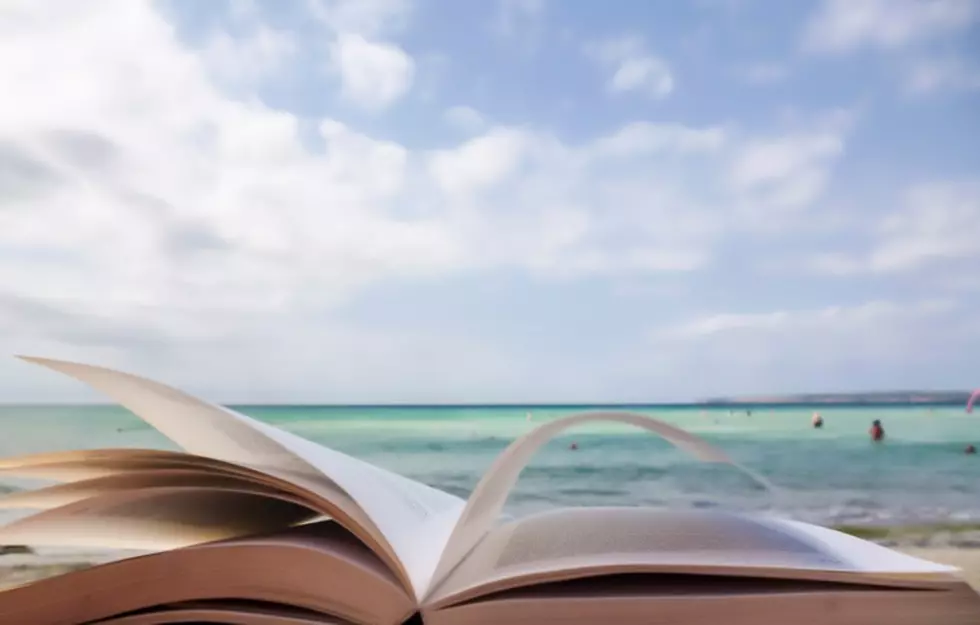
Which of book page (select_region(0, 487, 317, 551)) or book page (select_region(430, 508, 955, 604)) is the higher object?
book page (select_region(0, 487, 317, 551))

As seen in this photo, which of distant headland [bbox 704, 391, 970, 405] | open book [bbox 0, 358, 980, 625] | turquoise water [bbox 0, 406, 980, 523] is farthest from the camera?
distant headland [bbox 704, 391, 970, 405]

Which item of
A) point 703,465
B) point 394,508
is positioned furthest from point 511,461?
point 703,465

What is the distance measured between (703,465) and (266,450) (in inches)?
122

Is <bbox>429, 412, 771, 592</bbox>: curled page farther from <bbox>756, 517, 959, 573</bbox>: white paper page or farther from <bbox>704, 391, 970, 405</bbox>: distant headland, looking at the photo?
<bbox>704, 391, 970, 405</bbox>: distant headland

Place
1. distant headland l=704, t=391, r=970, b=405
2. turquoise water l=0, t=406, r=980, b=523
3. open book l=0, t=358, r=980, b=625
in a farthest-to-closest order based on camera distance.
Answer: distant headland l=704, t=391, r=970, b=405 < turquoise water l=0, t=406, r=980, b=523 < open book l=0, t=358, r=980, b=625

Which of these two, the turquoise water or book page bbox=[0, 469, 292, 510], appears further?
the turquoise water

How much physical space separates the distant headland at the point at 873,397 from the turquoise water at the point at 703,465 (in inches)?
47.0

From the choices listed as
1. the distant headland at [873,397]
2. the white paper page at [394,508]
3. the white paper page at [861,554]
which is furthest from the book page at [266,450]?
the distant headland at [873,397]

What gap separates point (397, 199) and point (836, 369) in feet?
13.1

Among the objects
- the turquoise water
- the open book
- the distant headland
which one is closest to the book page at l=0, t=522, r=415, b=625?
the open book

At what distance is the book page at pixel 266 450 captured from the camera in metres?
0.43

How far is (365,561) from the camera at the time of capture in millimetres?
400

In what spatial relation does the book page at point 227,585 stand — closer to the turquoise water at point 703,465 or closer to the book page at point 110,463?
the book page at point 110,463

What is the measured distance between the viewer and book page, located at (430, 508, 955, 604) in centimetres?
38
